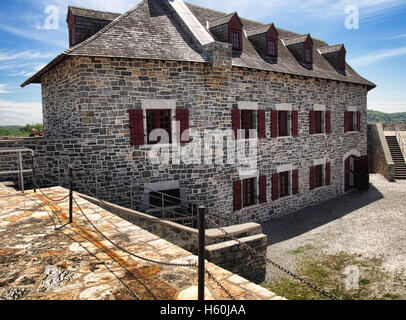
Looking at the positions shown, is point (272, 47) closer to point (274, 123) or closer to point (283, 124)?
point (283, 124)

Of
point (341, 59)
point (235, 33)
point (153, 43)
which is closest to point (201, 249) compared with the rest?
point (153, 43)

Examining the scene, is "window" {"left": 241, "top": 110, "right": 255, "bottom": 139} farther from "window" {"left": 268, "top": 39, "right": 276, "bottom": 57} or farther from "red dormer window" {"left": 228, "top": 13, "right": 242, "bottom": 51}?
"window" {"left": 268, "top": 39, "right": 276, "bottom": 57}

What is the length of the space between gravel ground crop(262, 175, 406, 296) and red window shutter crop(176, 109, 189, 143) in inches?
181

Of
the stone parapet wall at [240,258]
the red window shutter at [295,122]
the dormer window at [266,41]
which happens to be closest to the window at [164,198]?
the stone parapet wall at [240,258]

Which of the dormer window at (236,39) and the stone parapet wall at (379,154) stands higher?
the dormer window at (236,39)

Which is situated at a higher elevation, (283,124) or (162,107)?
(162,107)

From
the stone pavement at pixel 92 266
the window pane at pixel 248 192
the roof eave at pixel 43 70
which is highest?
the roof eave at pixel 43 70

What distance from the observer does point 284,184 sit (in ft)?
47.2

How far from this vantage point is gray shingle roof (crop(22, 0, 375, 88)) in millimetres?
9159

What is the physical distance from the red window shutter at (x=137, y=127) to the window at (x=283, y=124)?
6973mm

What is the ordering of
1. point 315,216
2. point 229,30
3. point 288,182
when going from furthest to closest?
point 288,182 → point 315,216 → point 229,30

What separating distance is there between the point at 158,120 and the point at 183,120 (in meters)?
0.81

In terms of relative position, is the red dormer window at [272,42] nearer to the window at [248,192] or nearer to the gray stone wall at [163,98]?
the gray stone wall at [163,98]

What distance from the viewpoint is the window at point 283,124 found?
46.5 ft
